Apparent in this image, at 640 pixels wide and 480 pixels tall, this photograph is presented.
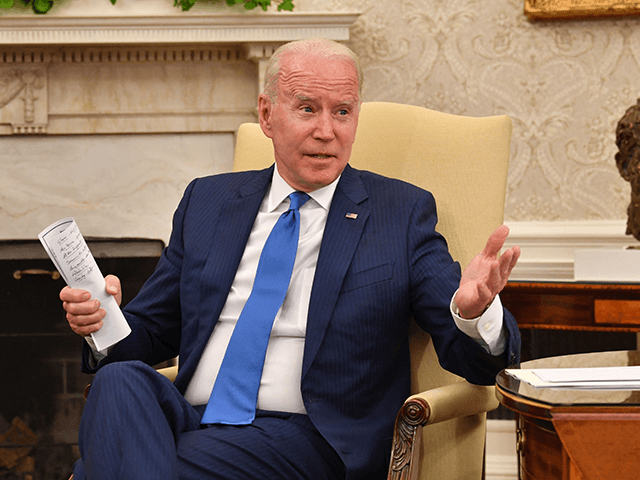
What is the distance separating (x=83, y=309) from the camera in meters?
1.24

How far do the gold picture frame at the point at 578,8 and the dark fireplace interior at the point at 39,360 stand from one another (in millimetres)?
1867

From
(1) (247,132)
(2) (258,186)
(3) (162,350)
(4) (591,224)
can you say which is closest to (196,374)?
(3) (162,350)

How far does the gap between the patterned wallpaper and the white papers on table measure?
5.15 ft

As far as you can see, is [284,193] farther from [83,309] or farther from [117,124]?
[117,124]

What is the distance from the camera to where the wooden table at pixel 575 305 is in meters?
1.84

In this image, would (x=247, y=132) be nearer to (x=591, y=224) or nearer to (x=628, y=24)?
(x=591, y=224)

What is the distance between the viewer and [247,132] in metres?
1.93

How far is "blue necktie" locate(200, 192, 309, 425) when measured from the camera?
133 cm

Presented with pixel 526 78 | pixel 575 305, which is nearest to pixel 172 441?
pixel 575 305

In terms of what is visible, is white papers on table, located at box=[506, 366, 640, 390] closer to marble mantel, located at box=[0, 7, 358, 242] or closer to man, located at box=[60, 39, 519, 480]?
man, located at box=[60, 39, 519, 480]

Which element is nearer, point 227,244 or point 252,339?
point 252,339

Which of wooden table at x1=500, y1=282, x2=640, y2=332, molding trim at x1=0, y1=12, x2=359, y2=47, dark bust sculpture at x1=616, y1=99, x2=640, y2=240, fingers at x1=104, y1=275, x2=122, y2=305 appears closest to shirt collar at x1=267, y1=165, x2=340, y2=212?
fingers at x1=104, y1=275, x2=122, y2=305

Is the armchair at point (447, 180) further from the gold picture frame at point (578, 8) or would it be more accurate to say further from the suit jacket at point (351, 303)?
the gold picture frame at point (578, 8)

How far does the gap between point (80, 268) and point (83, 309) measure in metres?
0.09
